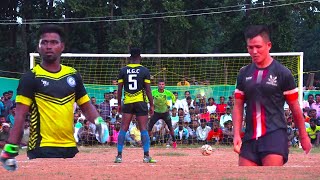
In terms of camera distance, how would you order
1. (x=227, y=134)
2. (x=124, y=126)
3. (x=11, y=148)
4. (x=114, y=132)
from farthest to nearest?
(x=227, y=134), (x=114, y=132), (x=124, y=126), (x=11, y=148)

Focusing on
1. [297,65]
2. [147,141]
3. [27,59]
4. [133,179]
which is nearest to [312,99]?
[297,65]

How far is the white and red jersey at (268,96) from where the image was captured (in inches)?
307

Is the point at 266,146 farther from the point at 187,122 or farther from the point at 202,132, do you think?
the point at 187,122

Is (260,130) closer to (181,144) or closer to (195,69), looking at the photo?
(181,144)

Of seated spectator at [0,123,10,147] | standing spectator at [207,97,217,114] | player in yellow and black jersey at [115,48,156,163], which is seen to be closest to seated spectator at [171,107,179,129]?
standing spectator at [207,97,217,114]

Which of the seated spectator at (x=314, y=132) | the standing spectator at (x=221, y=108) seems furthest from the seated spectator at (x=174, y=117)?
the seated spectator at (x=314, y=132)

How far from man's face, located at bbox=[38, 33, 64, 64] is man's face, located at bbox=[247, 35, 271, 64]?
1.92 metres

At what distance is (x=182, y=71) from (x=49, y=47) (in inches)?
766

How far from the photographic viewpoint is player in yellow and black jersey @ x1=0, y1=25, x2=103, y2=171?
7473 mm

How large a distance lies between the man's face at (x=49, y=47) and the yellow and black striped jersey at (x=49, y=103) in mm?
134

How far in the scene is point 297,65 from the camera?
2414 cm

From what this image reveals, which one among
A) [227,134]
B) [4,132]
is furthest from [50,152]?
[227,134]

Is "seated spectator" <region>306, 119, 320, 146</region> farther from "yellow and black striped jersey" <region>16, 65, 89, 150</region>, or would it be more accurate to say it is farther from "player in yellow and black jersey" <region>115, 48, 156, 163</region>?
"yellow and black striped jersey" <region>16, 65, 89, 150</region>

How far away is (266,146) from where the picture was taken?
779cm
